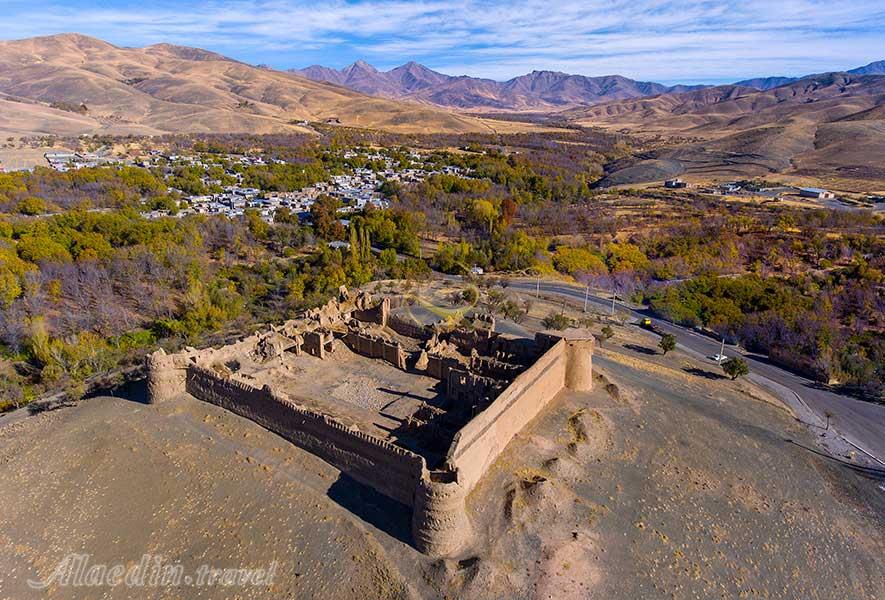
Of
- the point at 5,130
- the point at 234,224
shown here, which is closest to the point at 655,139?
the point at 234,224

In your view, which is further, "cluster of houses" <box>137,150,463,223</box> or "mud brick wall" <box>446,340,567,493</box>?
"cluster of houses" <box>137,150,463,223</box>

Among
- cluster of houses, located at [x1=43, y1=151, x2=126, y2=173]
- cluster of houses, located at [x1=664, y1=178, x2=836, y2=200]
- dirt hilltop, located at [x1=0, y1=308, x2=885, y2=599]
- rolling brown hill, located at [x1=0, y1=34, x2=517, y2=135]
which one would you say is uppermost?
rolling brown hill, located at [x1=0, y1=34, x2=517, y2=135]

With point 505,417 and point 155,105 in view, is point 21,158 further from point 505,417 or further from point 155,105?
point 505,417

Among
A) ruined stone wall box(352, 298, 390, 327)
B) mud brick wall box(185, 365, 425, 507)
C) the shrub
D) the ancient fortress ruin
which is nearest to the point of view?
the ancient fortress ruin

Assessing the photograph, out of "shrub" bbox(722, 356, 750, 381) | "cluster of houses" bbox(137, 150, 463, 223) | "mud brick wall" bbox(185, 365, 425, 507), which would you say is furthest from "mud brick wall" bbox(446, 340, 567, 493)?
"cluster of houses" bbox(137, 150, 463, 223)

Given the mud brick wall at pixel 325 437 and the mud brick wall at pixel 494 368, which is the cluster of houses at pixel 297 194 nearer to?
the mud brick wall at pixel 325 437

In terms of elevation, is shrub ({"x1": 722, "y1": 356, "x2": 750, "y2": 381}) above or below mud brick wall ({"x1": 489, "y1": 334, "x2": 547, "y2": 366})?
below

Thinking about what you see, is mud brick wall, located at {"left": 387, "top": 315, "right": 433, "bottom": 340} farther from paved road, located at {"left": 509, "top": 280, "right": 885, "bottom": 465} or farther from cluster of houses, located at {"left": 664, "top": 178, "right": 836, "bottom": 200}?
cluster of houses, located at {"left": 664, "top": 178, "right": 836, "bottom": 200}
